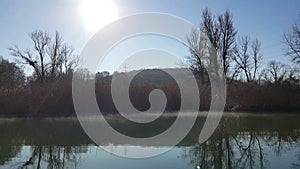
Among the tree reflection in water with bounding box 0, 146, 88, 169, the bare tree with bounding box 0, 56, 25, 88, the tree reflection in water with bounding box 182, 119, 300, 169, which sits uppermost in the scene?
the bare tree with bounding box 0, 56, 25, 88

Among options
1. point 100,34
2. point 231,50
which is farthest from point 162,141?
point 231,50

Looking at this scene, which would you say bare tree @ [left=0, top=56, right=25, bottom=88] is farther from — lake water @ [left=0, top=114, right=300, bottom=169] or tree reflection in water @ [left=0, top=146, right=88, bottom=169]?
tree reflection in water @ [left=0, top=146, right=88, bottom=169]

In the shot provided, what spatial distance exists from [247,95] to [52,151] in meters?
19.0

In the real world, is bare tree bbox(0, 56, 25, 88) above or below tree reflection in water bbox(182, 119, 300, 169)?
above

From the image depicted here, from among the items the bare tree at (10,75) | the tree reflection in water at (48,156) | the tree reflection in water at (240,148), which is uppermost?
the bare tree at (10,75)

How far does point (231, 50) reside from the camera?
29.2m

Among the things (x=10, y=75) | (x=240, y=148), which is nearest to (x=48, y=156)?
(x=240, y=148)

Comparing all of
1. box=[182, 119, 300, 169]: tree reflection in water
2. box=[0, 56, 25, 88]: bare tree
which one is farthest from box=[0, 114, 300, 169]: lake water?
box=[0, 56, 25, 88]: bare tree

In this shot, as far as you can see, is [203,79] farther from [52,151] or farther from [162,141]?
[52,151]

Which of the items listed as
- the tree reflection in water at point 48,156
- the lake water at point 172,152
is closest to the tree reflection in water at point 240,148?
the lake water at point 172,152

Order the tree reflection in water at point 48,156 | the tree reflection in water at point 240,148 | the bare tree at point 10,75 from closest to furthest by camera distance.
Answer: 1. the tree reflection in water at point 240,148
2. the tree reflection in water at point 48,156
3. the bare tree at point 10,75

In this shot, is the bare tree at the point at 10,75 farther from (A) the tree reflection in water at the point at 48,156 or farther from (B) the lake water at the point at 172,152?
(A) the tree reflection in water at the point at 48,156

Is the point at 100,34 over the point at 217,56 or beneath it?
beneath

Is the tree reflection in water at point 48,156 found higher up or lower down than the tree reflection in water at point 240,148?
lower down
